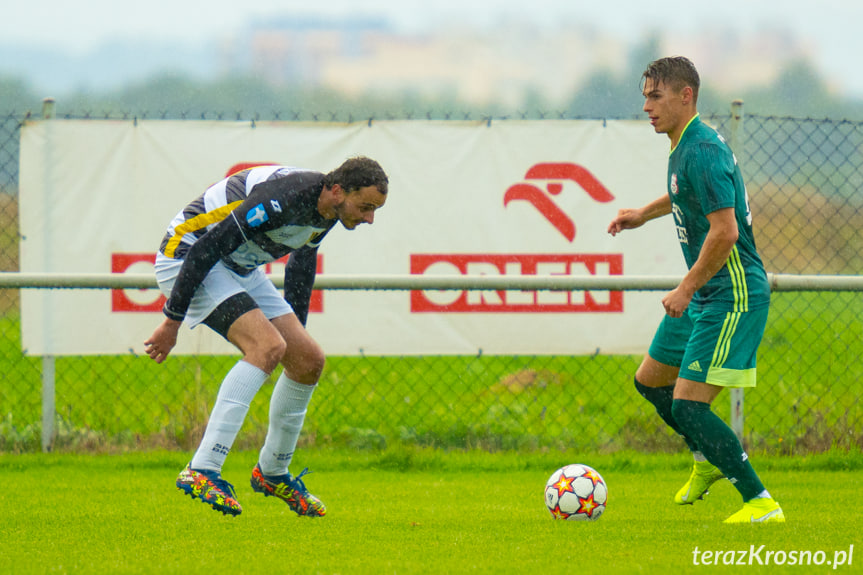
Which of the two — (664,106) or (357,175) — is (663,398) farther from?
(357,175)

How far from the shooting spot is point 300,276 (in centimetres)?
489

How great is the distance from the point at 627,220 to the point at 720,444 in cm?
140

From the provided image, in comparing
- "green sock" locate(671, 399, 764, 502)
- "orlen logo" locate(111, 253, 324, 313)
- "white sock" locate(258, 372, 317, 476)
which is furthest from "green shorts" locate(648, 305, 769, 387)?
"orlen logo" locate(111, 253, 324, 313)

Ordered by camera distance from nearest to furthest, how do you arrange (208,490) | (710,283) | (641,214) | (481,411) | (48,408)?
1. (208,490)
2. (710,283)
3. (641,214)
4. (48,408)
5. (481,411)

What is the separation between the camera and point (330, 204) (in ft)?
14.3

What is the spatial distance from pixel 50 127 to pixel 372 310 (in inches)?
109

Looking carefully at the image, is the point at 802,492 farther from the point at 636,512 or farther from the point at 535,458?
the point at 535,458

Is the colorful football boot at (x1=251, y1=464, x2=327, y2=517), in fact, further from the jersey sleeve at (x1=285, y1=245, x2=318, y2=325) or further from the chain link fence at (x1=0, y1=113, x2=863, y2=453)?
the chain link fence at (x1=0, y1=113, x2=863, y2=453)

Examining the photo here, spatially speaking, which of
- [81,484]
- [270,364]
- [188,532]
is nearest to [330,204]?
[270,364]

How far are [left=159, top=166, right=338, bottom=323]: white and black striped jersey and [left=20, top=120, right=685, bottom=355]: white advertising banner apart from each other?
7.79 feet

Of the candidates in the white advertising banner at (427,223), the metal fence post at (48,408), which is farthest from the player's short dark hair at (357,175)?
the metal fence post at (48,408)

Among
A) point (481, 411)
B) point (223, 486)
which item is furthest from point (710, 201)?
point (481, 411)

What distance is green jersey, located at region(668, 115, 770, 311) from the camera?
4.24 m

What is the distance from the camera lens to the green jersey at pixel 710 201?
424 cm
